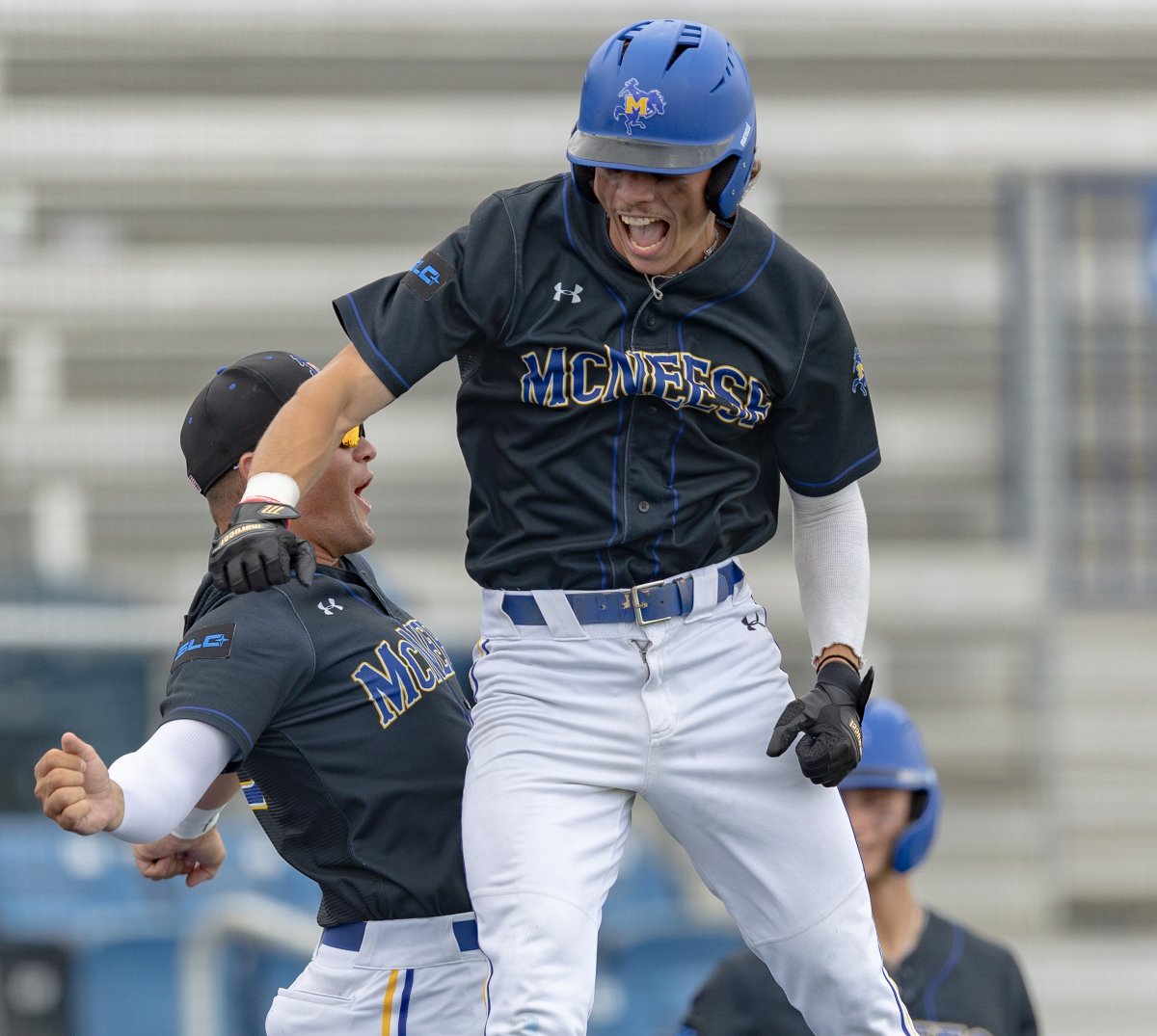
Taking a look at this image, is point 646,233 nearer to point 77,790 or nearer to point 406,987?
point 77,790

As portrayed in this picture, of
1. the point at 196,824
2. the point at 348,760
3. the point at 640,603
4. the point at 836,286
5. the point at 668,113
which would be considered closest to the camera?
the point at 668,113

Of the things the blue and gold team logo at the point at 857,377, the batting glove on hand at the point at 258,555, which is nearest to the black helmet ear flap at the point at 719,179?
the blue and gold team logo at the point at 857,377

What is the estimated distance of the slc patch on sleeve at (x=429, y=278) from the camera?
2439mm

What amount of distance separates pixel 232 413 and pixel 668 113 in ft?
2.49

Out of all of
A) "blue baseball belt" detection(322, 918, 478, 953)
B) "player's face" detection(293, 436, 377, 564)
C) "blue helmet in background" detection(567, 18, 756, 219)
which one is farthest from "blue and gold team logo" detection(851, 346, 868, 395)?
"blue baseball belt" detection(322, 918, 478, 953)

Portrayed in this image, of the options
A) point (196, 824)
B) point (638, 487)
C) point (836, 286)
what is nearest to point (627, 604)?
point (638, 487)

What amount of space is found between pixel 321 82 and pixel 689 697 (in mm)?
6529

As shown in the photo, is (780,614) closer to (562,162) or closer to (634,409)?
(562,162)

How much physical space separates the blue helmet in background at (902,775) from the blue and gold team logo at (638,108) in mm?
1554

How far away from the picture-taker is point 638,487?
99.8 inches

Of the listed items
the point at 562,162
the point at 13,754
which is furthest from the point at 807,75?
the point at 13,754

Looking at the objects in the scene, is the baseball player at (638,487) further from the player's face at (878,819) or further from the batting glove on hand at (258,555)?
the player's face at (878,819)

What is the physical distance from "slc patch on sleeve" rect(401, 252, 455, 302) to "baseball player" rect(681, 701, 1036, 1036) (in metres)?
1.53

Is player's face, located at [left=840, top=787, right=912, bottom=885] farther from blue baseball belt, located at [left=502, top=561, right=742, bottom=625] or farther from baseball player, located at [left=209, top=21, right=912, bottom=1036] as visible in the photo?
blue baseball belt, located at [left=502, top=561, right=742, bottom=625]
